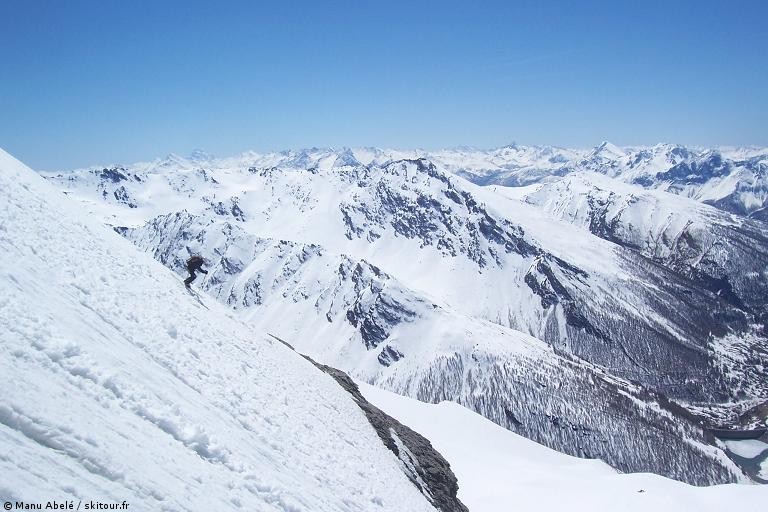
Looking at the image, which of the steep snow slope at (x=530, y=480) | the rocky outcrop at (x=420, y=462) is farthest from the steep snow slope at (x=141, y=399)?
the steep snow slope at (x=530, y=480)

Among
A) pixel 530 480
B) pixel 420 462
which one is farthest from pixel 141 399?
pixel 530 480

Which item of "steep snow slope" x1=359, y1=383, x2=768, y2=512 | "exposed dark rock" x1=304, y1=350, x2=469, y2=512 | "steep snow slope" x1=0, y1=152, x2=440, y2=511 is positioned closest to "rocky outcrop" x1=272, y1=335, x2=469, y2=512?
"exposed dark rock" x1=304, y1=350, x2=469, y2=512

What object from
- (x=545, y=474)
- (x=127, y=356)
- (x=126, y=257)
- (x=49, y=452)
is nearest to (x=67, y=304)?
(x=127, y=356)

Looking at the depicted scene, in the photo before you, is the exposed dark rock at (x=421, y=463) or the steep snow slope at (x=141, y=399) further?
the exposed dark rock at (x=421, y=463)

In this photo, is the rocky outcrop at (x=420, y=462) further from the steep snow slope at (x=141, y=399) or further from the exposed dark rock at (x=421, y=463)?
the steep snow slope at (x=141, y=399)

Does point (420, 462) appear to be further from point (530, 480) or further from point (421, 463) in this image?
point (530, 480)
